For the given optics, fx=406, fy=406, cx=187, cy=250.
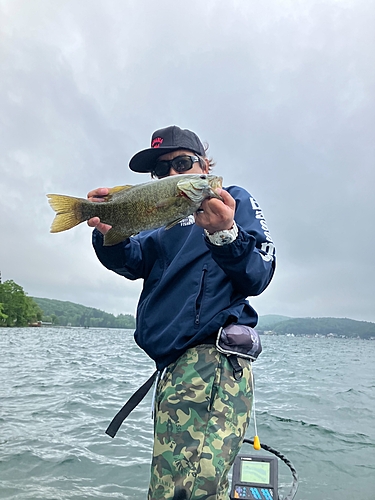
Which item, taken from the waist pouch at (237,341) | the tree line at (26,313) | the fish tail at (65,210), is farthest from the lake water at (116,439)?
the tree line at (26,313)

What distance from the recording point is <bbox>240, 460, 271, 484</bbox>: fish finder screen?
354 centimetres

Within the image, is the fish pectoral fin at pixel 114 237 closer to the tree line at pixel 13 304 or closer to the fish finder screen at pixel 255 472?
the fish finder screen at pixel 255 472

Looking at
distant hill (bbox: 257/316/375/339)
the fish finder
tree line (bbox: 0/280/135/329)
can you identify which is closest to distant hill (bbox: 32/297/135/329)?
tree line (bbox: 0/280/135/329)

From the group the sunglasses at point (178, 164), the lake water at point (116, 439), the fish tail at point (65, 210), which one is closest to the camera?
the fish tail at point (65, 210)

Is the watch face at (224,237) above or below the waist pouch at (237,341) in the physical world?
above

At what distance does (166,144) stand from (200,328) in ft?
5.04

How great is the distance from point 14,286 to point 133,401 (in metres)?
99.6

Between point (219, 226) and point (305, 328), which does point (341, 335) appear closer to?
point (305, 328)

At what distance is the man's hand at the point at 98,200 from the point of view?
2.70m

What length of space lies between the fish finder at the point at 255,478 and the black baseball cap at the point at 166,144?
9.16 feet

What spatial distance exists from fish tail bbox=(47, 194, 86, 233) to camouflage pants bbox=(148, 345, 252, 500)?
1137mm

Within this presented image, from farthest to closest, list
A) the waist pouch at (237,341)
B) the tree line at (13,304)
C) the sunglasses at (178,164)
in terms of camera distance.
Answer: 1. the tree line at (13,304)
2. the sunglasses at (178,164)
3. the waist pouch at (237,341)

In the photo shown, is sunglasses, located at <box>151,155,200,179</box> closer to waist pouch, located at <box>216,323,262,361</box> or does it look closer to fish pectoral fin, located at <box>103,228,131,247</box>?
fish pectoral fin, located at <box>103,228,131,247</box>

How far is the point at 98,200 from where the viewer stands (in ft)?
8.98
